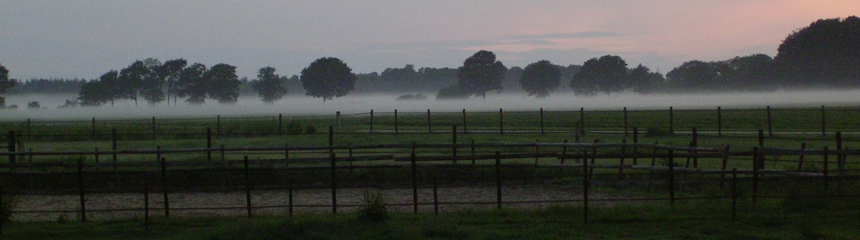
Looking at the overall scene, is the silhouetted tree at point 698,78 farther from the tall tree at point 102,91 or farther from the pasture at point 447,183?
the pasture at point 447,183

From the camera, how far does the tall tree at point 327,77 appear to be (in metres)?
139

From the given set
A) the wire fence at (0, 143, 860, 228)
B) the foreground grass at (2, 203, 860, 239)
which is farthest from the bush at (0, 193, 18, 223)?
the wire fence at (0, 143, 860, 228)

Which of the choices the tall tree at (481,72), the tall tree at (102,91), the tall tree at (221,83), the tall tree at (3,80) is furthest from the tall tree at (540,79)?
the tall tree at (3,80)

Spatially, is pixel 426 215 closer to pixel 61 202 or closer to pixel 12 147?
pixel 61 202

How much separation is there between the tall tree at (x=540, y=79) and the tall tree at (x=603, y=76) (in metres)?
3.99

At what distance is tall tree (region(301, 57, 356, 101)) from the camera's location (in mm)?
139375

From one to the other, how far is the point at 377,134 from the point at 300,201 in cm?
2349

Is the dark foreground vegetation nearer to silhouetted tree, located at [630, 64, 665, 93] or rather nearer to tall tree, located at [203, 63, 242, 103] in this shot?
tall tree, located at [203, 63, 242, 103]

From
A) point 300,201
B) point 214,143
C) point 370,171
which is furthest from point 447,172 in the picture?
point 214,143

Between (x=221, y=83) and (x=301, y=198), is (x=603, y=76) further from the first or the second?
(x=301, y=198)

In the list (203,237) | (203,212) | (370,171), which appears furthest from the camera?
(370,171)

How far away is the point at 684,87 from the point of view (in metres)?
150

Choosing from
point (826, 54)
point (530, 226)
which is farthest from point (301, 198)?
point (826, 54)

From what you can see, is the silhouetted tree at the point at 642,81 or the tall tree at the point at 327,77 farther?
the silhouetted tree at the point at 642,81
